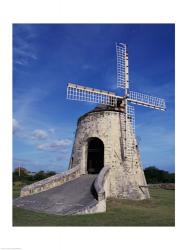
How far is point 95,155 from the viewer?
814 inches

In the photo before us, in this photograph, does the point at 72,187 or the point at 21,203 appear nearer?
the point at 21,203

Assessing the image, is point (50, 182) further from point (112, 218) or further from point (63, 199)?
point (112, 218)

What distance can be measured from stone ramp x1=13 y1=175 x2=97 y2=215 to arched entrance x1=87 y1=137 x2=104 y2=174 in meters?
2.16

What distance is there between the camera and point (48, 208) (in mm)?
12758

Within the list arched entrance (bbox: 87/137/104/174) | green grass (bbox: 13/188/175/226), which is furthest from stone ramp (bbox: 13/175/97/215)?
arched entrance (bbox: 87/137/104/174)

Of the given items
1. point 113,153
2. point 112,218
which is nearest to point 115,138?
point 113,153

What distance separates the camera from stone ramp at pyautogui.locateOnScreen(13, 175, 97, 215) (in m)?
12.4

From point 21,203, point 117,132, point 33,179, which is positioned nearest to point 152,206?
point 117,132

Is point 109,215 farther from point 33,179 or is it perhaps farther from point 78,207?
point 33,179

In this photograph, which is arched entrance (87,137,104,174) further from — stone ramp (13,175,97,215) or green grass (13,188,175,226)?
green grass (13,188,175,226)

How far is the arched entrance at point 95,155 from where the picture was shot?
61.6 feet

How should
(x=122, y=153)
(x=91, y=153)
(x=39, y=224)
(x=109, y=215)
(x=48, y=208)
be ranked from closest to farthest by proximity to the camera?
1. (x=39, y=224)
2. (x=109, y=215)
3. (x=48, y=208)
4. (x=122, y=153)
5. (x=91, y=153)

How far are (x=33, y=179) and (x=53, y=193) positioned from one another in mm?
18554

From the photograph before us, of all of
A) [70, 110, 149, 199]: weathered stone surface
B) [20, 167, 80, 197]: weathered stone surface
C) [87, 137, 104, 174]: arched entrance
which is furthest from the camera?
[87, 137, 104, 174]: arched entrance
